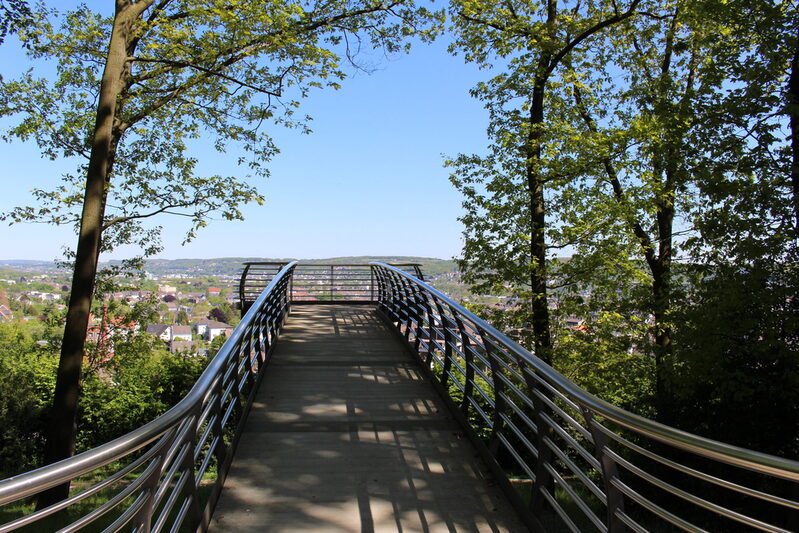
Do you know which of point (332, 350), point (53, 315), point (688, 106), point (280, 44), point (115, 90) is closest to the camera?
point (332, 350)

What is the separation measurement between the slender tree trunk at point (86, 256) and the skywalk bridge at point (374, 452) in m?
1.35

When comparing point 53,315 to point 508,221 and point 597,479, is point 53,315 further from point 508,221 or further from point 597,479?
point 597,479

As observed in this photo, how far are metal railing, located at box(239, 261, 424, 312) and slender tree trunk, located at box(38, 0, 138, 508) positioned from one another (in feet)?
20.7

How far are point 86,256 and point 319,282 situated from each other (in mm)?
8532

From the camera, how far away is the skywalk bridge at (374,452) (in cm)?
212

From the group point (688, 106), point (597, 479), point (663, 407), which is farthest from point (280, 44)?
point (597, 479)

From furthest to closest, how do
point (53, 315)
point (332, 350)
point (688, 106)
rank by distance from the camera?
point (53, 315) < point (688, 106) < point (332, 350)

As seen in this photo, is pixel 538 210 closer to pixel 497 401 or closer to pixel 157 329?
pixel 497 401

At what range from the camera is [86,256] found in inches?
348

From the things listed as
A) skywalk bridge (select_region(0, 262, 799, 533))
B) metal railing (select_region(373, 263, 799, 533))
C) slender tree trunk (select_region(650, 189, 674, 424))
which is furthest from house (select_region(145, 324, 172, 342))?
slender tree trunk (select_region(650, 189, 674, 424))

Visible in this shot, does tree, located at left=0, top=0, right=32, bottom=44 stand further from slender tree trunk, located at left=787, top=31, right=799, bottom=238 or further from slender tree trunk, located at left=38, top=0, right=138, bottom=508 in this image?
slender tree trunk, located at left=787, top=31, right=799, bottom=238

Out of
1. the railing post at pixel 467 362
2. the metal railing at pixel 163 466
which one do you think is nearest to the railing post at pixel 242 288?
the metal railing at pixel 163 466

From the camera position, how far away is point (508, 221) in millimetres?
14398

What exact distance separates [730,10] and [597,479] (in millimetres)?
11795
